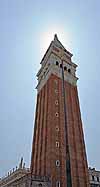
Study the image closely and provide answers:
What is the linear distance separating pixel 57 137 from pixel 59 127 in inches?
70.3

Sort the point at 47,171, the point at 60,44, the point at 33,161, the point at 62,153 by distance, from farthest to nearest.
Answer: the point at 60,44
the point at 33,161
the point at 62,153
the point at 47,171

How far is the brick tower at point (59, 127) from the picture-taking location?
30.1 m

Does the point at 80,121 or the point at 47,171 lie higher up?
the point at 80,121

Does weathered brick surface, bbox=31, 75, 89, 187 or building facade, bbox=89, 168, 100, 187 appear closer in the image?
weathered brick surface, bbox=31, 75, 89, 187

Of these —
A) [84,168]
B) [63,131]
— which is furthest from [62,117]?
[84,168]

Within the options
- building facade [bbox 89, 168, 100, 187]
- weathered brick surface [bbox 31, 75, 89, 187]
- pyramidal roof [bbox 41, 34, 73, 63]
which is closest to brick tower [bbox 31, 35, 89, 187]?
weathered brick surface [bbox 31, 75, 89, 187]

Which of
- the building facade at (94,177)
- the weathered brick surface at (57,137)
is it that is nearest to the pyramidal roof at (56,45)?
the weathered brick surface at (57,137)

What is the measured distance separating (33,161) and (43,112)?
319 inches

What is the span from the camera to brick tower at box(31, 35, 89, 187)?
30.1 metres

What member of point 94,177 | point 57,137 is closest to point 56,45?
point 57,137

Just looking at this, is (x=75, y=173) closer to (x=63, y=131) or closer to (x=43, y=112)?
(x=63, y=131)

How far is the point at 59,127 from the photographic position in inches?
1319

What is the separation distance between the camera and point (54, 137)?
105 feet

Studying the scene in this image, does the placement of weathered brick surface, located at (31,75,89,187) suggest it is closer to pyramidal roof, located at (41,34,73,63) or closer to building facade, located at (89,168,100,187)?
pyramidal roof, located at (41,34,73,63)
